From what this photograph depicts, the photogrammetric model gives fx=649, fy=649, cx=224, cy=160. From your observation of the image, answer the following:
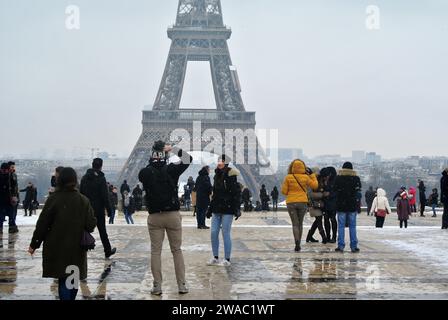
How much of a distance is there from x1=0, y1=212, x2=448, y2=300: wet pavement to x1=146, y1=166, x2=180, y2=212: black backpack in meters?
1.03

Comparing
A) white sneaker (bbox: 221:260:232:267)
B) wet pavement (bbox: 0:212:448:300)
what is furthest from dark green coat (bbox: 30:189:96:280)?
white sneaker (bbox: 221:260:232:267)

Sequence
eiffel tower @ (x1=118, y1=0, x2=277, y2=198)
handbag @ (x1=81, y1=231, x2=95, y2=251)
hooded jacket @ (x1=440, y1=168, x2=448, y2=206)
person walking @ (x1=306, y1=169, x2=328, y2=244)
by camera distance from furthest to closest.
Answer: eiffel tower @ (x1=118, y1=0, x2=277, y2=198)
hooded jacket @ (x1=440, y1=168, x2=448, y2=206)
person walking @ (x1=306, y1=169, x2=328, y2=244)
handbag @ (x1=81, y1=231, x2=95, y2=251)

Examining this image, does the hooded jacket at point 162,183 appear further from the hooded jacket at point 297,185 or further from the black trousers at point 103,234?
the hooded jacket at point 297,185

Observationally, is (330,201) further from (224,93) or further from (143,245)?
(224,93)

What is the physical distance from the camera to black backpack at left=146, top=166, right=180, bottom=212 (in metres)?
7.61

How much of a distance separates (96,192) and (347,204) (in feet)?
14.8

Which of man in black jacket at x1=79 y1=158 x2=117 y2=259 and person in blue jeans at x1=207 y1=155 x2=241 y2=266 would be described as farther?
man in black jacket at x1=79 y1=158 x2=117 y2=259

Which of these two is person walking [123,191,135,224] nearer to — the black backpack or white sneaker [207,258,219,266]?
white sneaker [207,258,219,266]

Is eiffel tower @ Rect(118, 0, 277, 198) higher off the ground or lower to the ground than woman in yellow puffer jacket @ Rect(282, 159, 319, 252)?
higher

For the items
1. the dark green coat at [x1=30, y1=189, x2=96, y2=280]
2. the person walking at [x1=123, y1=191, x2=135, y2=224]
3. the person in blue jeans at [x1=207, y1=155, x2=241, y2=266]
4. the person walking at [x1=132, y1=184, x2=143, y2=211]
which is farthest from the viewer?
the person walking at [x1=132, y1=184, x2=143, y2=211]

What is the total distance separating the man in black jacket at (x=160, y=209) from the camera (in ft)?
25.0

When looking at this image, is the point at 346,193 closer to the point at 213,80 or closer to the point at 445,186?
the point at 445,186

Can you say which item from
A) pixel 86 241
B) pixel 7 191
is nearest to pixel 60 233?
pixel 86 241
